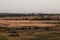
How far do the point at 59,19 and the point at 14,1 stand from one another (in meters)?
0.32

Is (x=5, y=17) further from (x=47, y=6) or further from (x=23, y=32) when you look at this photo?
(x=47, y=6)

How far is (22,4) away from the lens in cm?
72

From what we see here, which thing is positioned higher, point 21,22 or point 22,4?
point 22,4

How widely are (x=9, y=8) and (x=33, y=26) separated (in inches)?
7.8

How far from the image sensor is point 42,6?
0.73 m

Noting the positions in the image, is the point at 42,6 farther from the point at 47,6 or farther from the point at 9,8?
the point at 9,8

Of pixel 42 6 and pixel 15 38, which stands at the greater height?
pixel 42 6

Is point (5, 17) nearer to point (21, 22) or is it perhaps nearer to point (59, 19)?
point (21, 22)

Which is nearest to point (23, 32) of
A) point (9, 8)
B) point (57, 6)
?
point (9, 8)

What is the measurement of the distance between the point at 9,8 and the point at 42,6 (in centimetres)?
22

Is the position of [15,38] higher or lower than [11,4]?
lower

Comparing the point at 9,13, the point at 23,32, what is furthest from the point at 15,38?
the point at 9,13

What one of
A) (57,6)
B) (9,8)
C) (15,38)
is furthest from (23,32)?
(57,6)

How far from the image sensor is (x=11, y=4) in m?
0.72
